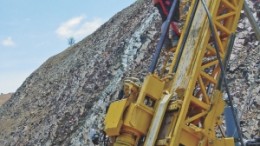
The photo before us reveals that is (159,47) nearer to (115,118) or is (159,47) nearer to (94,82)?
(115,118)

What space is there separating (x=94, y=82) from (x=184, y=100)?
1791 cm

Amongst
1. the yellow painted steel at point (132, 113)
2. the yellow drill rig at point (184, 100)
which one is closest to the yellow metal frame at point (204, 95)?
the yellow drill rig at point (184, 100)

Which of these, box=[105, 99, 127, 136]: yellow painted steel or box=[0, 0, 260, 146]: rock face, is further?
box=[0, 0, 260, 146]: rock face

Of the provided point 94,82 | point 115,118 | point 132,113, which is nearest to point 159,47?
point 132,113

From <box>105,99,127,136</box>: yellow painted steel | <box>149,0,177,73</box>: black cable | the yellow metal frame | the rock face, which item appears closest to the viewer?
<box>105,99,127,136</box>: yellow painted steel

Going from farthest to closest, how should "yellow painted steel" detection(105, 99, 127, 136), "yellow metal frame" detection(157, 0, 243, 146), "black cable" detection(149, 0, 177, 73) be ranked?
"black cable" detection(149, 0, 177, 73), "yellow metal frame" detection(157, 0, 243, 146), "yellow painted steel" detection(105, 99, 127, 136)

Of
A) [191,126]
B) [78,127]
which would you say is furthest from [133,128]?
[78,127]

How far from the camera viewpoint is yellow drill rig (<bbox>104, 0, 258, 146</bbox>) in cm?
564

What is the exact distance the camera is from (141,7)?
26281 millimetres

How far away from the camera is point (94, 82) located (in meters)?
23.5

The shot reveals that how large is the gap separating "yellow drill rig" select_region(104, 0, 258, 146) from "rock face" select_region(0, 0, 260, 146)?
5732 millimetres

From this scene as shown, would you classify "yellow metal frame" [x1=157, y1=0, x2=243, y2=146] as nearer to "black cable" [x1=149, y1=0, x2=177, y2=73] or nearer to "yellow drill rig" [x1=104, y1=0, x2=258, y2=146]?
"yellow drill rig" [x1=104, y1=0, x2=258, y2=146]

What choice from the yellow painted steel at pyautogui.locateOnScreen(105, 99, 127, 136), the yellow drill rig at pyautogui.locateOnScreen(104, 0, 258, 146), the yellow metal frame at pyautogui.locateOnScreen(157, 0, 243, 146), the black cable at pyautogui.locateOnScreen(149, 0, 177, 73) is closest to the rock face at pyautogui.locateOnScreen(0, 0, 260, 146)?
the yellow metal frame at pyautogui.locateOnScreen(157, 0, 243, 146)

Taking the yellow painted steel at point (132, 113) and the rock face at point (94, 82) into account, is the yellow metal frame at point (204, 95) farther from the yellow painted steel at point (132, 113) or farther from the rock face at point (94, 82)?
the rock face at point (94, 82)
